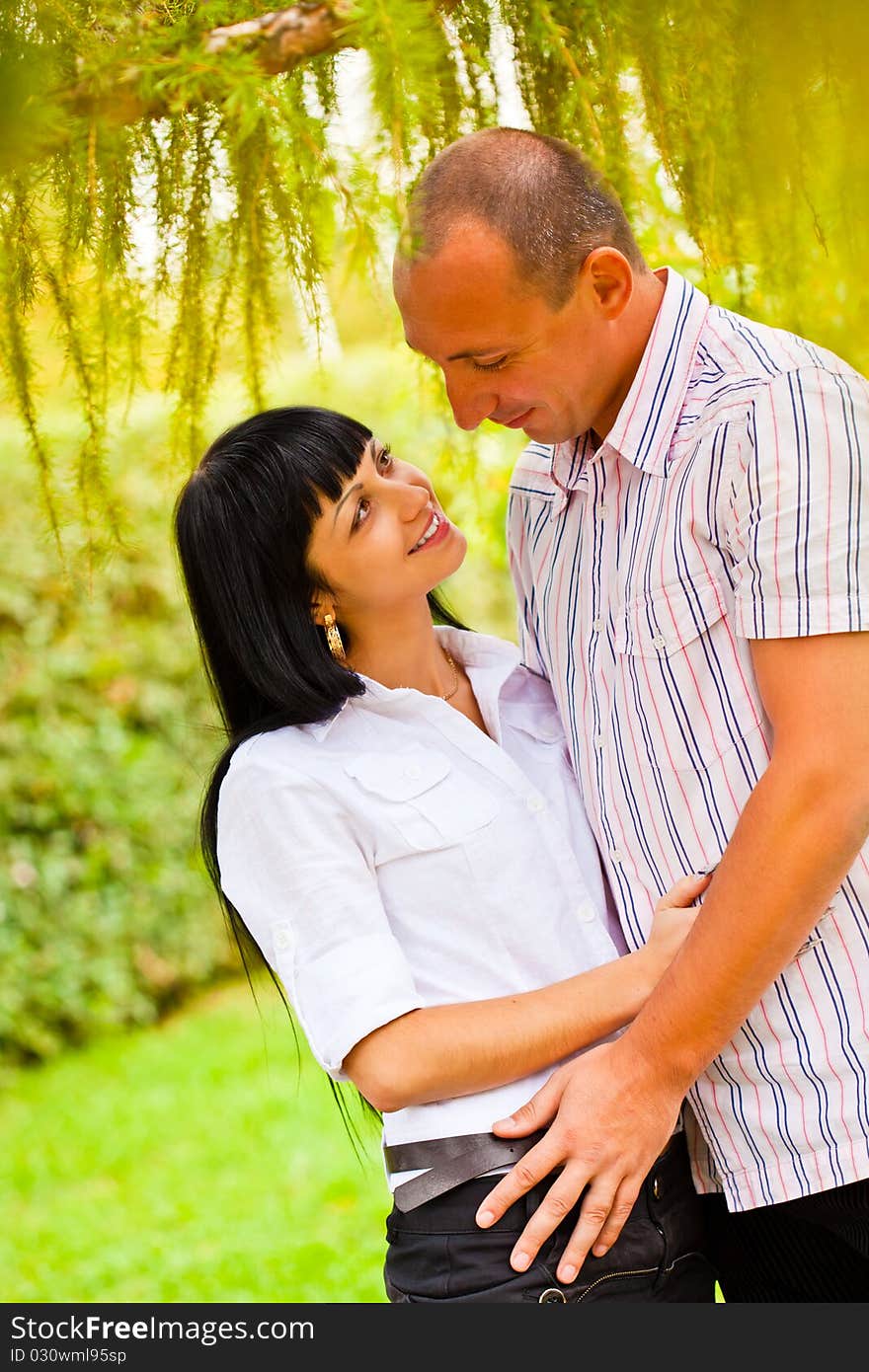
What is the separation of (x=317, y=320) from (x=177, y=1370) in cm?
122

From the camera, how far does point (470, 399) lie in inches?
59.3

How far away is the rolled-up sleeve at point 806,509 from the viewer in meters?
1.27

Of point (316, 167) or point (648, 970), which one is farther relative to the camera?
point (648, 970)

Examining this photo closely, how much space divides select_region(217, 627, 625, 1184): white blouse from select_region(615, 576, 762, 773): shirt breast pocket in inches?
7.3

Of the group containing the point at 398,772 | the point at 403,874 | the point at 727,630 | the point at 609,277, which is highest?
the point at 609,277

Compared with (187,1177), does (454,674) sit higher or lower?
higher

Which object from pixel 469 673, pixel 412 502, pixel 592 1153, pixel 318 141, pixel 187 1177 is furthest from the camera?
pixel 187 1177

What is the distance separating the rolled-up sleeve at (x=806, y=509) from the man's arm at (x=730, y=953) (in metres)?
0.03

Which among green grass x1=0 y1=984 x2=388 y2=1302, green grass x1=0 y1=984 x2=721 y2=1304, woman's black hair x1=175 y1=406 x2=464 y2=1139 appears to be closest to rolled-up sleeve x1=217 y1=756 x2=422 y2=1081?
woman's black hair x1=175 y1=406 x2=464 y2=1139

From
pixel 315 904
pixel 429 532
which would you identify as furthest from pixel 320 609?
pixel 315 904

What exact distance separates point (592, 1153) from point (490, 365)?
0.87m

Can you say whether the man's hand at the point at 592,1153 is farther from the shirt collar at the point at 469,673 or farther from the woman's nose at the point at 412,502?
the woman's nose at the point at 412,502

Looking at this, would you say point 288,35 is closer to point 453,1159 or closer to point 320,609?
point 320,609

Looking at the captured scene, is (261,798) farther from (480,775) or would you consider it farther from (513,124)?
(513,124)
